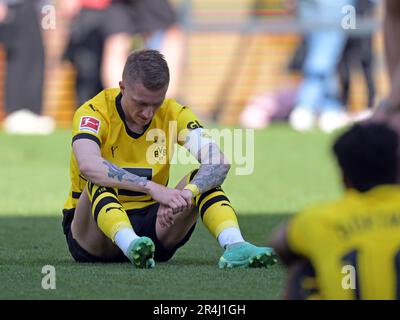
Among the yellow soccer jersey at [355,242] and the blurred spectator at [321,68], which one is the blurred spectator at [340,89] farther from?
the yellow soccer jersey at [355,242]

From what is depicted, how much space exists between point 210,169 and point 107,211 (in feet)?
1.88

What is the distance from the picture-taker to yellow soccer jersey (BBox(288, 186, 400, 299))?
11.3 ft

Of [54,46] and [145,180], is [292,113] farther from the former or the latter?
[145,180]

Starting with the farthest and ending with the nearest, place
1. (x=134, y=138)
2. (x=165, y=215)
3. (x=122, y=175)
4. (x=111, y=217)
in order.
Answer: (x=134, y=138), (x=122, y=175), (x=165, y=215), (x=111, y=217)

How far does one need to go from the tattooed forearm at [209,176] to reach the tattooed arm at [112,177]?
14 centimetres

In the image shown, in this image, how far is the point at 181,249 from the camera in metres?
6.80

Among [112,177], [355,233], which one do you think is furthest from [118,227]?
[355,233]

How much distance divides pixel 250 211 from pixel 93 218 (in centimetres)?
321

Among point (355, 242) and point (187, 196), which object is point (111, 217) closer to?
point (187, 196)

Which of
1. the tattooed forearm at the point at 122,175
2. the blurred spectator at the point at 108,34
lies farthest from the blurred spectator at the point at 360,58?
the tattooed forearm at the point at 122,175

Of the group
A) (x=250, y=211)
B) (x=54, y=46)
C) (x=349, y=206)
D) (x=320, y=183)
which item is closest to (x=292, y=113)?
(x=54, y=46)

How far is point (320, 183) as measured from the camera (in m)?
10.8

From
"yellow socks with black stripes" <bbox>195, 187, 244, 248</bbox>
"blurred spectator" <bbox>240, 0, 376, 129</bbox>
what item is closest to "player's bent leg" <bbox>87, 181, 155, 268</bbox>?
"yellow socks with black stripes" <bbox>195, 187, 244, 248</bbox>

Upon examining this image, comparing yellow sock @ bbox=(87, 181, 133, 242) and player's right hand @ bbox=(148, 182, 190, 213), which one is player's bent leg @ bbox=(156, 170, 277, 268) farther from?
yellow sock @ bbox=(87, 181, 133, 242)
